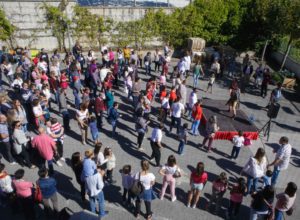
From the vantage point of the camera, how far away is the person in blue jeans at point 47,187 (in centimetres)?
742

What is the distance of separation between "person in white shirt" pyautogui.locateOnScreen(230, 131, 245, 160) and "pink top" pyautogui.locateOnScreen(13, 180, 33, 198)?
660cm

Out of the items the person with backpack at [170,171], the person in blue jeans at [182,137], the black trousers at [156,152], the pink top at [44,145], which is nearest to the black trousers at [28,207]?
the pink top at [44,145]

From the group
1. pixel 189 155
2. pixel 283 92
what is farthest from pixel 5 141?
pixel 283 92

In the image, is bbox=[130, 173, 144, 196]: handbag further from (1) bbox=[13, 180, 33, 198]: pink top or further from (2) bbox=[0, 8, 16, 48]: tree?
(2) bbox=[0, 8, 16, 48]: tree

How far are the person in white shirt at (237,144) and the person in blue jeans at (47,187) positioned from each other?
606cm

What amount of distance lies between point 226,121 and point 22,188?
28.1 ft

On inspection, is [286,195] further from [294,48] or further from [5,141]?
[294,48]

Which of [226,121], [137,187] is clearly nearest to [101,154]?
[137,187]

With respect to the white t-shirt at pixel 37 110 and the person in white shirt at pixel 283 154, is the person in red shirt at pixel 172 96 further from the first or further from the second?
the white t-shirt at pixel 37 110

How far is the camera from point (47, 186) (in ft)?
24.6

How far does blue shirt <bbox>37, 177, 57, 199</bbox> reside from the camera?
7.46 metres

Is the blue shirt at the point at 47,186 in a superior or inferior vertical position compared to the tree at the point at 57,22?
inferior

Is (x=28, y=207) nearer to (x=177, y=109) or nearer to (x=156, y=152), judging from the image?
(x=156, y=152)

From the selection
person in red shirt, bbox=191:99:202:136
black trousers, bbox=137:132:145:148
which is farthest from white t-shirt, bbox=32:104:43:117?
person in red shirt, bbox=191:99:202:136
